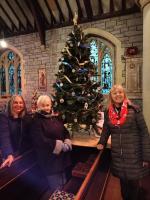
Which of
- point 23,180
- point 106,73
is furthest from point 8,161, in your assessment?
point 106,73

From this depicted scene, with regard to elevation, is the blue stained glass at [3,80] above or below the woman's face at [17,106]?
above

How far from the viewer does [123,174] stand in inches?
74.8

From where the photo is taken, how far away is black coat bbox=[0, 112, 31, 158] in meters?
2.12

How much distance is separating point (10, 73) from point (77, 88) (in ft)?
16.5

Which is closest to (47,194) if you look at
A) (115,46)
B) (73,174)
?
(73,174)

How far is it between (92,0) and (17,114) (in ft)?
13.7

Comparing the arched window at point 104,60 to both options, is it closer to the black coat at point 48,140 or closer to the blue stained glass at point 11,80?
the blue stained glass at point 11,80

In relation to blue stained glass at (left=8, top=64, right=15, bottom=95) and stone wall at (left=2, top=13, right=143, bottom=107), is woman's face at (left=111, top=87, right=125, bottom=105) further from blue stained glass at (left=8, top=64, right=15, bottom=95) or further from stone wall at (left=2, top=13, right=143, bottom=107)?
blue stained glass at (left=8, top=64, right=15, bottom=95)

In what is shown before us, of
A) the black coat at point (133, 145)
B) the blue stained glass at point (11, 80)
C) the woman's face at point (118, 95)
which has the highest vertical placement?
the blue stained glass at point (11, 80)

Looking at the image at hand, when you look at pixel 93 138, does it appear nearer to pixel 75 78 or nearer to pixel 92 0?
pixel 75 78

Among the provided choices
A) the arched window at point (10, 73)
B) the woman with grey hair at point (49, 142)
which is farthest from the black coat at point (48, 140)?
the arched window at point (10, 73)

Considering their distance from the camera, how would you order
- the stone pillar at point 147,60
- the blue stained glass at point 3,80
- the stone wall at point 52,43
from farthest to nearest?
the blue stained glass at point 3,80 → the stone wall at point 52,43 → the stone pillar at point 147,60

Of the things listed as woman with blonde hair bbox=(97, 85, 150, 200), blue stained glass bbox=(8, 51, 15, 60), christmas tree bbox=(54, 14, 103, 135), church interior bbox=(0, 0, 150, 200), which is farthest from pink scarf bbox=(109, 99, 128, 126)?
blue stained glass bbox=(8, 51, 15, 60)

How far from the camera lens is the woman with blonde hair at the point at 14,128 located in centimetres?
212
